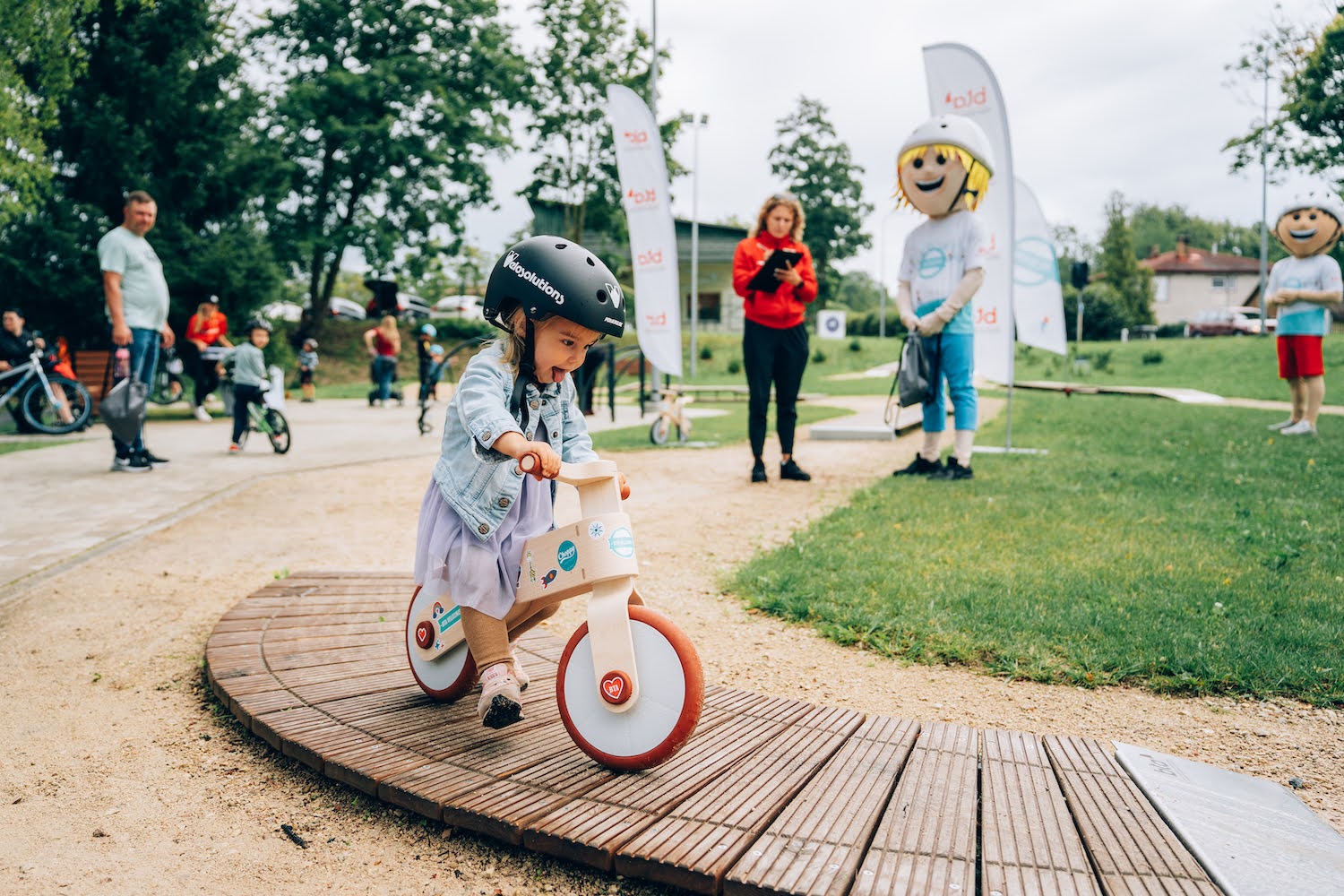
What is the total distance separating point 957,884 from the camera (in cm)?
191

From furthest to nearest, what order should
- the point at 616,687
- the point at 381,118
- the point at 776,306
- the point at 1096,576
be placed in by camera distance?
the point at 381,118, the point at 776,306, the point at 1096,576, the point at 616,687

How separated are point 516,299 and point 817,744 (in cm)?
148

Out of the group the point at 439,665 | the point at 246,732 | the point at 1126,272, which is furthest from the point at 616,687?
the point at 1126,272

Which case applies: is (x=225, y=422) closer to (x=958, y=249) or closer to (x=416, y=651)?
(x=958, y=249)

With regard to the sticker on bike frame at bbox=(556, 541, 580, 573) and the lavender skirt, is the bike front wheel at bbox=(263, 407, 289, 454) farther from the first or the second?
the sticker on bike frame at bbox=(556, 541, 580, 573)

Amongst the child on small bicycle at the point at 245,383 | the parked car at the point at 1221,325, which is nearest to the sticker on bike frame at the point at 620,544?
the child on small bicycle at the point at 245,383

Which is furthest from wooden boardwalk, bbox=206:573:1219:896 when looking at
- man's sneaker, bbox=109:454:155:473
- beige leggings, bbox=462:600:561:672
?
man's sneaker, bbox=109:454:155:473

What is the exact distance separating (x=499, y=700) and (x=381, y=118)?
30.5 meters

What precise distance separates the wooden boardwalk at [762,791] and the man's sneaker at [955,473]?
15.8 feet

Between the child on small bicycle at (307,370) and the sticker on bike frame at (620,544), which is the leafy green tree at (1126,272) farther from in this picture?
the sticker on bike frame at (620,544)

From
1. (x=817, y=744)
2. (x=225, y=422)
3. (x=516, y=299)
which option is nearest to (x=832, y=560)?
(x=817, y=744)

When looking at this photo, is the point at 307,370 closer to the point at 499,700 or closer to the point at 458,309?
the point at 499,700

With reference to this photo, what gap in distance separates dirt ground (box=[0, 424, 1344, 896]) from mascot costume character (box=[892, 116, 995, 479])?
2.63 metres

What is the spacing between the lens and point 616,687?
245 cm
